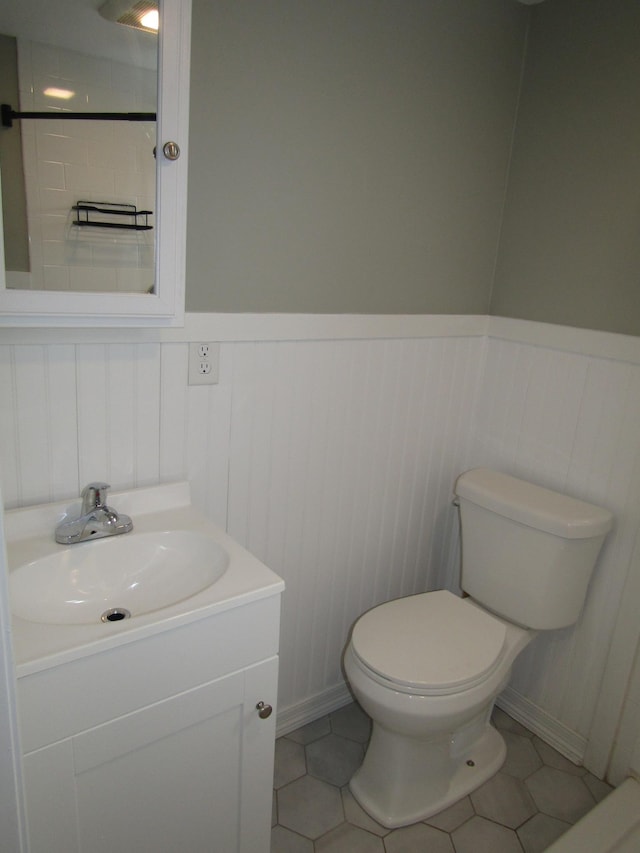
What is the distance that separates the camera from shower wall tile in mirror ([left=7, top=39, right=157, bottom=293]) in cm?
112

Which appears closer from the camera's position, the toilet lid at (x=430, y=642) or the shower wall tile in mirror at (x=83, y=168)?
the shower wall tile in mirror at (x=83, y=168)

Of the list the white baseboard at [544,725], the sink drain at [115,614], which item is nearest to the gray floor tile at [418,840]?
the white baseboard at [544,725]

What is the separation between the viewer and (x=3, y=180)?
3.59 ft

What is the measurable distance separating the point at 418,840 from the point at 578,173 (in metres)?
1.95

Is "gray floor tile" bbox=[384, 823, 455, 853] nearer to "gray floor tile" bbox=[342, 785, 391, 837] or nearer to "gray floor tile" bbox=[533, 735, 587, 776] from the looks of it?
"gray floor tile" bbox=[342, 785, 391, 837]

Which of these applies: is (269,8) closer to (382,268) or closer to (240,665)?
(382,268)

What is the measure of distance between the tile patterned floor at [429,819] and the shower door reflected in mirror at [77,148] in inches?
57.7

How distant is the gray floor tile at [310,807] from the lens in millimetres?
1683

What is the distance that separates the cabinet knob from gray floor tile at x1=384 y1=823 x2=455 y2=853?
1768 millimetres

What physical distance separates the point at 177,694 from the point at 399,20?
1.74m

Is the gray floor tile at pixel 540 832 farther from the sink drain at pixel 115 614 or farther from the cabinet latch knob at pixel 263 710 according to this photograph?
the sink drain at pixel 115 614

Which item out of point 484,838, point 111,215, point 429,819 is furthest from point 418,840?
point 111,215

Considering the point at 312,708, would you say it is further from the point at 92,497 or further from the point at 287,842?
the point at 92,497

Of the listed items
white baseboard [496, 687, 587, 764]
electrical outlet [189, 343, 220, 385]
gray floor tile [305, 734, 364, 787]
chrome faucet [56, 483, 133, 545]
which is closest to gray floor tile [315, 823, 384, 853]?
gray floor tile [305, 734, 364, 787]
